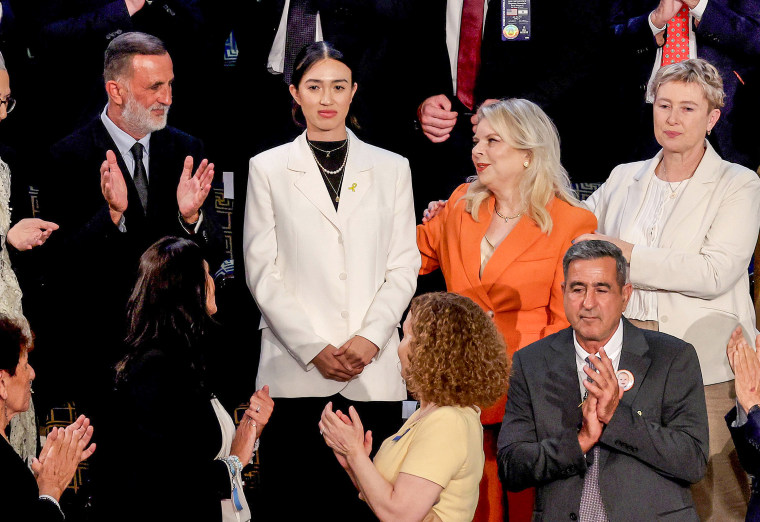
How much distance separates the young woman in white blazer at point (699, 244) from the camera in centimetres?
411

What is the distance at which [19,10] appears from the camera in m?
4.64

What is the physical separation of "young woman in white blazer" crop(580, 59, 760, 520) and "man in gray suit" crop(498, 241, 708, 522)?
670mm

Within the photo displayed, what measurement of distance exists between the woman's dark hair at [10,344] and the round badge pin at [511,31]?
2.52 m

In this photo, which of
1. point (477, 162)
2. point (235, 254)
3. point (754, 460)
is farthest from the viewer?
point (235, 254)

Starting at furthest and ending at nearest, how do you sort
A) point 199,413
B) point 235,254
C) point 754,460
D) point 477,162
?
1. point 235,254
2. point 477,162
3. point 199,413
4. point 754,460

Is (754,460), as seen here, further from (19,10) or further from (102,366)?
(19,10)

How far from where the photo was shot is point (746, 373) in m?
3.37

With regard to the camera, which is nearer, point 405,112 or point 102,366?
point 102,366

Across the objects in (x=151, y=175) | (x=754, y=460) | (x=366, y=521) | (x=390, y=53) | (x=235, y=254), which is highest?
(x=390, y=53)

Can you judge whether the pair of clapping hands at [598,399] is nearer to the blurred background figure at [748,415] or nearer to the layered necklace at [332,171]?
the blurred background figure at [748,415]

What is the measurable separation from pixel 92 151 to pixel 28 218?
0.39 meters

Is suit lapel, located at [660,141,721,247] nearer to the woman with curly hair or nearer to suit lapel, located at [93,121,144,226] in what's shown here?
the woman with curly hair

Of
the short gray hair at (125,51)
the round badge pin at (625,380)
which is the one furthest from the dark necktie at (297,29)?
the round badge pin at (625,380)

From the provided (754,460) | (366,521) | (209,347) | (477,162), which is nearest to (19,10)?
(209,347)
